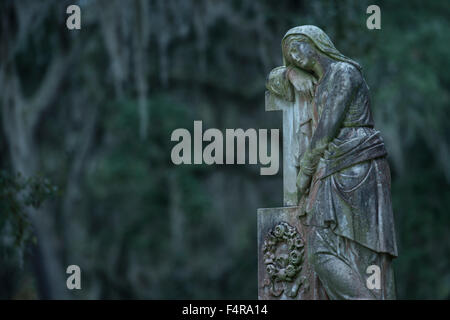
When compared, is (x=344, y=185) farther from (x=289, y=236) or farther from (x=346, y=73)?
(x=346, y=73)

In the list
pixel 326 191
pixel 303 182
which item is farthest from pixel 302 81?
pixel 326 191

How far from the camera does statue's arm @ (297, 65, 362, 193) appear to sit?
7719 millimetres

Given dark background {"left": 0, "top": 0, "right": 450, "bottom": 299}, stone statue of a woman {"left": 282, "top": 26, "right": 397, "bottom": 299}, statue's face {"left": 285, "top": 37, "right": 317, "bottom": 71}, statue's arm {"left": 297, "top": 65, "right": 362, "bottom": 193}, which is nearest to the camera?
stone statue of a woman {"left": 282, "top": 26, "right": 397, "bottom": 299}

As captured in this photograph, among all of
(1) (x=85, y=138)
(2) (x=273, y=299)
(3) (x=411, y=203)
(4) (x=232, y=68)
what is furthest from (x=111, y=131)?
(2) (x=273, y=299)

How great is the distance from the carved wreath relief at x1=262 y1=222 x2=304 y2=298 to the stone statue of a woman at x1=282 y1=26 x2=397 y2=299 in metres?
0.22

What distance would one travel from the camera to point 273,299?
7.98 metres

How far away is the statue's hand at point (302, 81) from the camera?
809 cm

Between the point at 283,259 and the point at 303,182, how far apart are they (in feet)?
2.21

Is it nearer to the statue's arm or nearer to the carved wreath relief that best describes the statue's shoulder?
the statue's arm

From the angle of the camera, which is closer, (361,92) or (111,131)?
(361,92)

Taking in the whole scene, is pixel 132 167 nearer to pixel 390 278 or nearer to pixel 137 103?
pixel 137 103

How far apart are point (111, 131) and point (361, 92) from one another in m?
15.2

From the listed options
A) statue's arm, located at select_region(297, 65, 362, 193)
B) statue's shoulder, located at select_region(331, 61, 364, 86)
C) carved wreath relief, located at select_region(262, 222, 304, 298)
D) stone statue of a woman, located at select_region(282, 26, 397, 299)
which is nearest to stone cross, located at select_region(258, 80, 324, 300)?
carved wreath relief, located at select_region(262, 222, 304, 298)

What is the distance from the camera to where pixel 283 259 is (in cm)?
797
